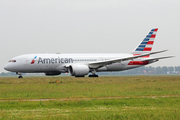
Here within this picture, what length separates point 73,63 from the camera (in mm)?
51531

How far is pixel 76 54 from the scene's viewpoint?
53125 millimetres

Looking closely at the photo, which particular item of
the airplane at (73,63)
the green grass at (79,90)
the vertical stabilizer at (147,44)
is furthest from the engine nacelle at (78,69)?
the green grass at (79,90)

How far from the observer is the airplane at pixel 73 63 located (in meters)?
48.4

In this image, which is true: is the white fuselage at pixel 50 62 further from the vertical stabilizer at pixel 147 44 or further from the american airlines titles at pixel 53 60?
the vertical stabilizer at pixel 147 44

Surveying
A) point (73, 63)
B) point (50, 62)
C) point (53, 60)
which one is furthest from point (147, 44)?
point (50, 62)

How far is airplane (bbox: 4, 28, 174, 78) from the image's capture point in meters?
48.4

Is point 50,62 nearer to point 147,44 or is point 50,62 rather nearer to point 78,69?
point 78,69

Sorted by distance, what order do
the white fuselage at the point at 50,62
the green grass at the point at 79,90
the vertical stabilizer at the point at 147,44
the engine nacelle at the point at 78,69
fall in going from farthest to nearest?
the vertical stabilizer at the point at 147,44 < the white fuselage at the point at 50,62 < the engine nacelle at the point at 78,69 < the green grass at the point at 79,90

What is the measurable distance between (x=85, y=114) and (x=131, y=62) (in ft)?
144

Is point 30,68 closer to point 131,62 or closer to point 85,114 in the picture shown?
point 131,62

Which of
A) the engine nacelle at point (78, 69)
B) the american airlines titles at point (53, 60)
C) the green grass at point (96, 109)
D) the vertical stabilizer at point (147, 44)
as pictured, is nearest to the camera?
the green grass at point (96, 109)

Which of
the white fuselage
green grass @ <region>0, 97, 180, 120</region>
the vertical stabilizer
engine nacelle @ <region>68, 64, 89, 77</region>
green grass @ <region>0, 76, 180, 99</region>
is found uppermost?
the vertical stabilizer

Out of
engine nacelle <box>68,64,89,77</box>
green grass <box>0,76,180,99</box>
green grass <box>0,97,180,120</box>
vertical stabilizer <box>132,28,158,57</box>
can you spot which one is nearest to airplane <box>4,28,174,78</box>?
engine nacelle <box>68,64,89,77</box>

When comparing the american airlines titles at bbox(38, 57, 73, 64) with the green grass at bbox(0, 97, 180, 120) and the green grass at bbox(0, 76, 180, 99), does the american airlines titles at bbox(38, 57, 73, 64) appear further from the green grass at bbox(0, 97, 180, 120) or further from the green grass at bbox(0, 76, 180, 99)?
the green grass at bbox(0, 97, 180, 120)
